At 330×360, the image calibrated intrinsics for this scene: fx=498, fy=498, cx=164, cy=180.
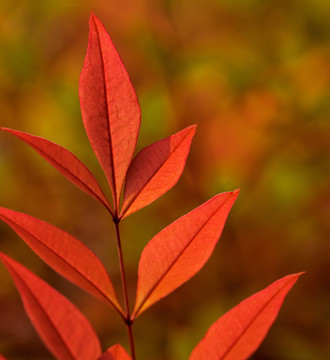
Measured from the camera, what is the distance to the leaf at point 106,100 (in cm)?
22

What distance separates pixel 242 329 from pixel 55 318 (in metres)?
0.09

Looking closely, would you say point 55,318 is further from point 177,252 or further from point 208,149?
point 208,149

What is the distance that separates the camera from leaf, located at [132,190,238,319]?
229mm

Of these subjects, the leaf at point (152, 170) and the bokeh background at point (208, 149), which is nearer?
the leaf at point (152, 170)

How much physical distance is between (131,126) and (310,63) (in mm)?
627

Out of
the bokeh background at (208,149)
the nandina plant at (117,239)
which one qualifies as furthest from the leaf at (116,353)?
the bokeh background at (208,149)

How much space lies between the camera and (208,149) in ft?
2.62

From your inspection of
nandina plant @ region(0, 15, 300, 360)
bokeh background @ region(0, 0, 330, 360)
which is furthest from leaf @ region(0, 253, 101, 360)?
bokeh background @ region(0, 0, 330, 360)

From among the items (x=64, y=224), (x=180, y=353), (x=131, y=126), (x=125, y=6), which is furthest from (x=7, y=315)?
(x=131, y=126)

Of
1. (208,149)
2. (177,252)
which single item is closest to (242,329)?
(177,252)

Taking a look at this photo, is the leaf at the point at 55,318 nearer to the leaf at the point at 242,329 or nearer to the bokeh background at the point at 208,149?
the leaf at the point at 242,329

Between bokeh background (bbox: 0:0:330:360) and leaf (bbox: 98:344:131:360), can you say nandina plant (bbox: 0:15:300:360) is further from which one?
bokeh background (bbox: 0:0:330:360)

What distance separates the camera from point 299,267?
77 centimetres

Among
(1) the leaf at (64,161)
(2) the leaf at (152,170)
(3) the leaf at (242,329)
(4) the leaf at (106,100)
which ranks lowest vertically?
(3) the leaf at (242,329)
